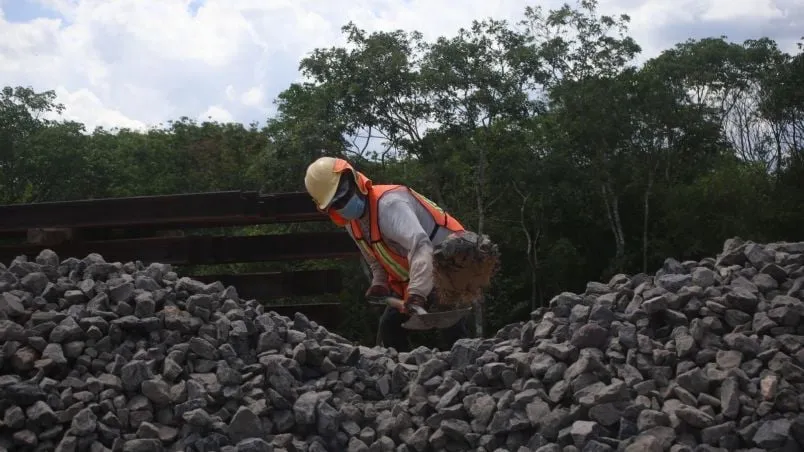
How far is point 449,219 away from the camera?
22.2 ft

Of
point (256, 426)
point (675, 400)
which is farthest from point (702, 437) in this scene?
point (256, 426)

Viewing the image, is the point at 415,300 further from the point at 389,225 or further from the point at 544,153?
the point at 544,153

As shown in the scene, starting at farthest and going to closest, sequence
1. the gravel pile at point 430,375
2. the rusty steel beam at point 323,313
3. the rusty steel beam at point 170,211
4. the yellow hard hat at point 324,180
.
A: 1. the rusty steel beam at point 323,313
2. the rusty steel beam at point 170,211
3. the yellow hard hat at point 324,180
4. the gravel pile at point 430,375

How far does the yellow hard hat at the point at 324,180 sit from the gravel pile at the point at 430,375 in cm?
90

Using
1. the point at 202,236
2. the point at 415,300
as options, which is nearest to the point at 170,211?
the point at 202,236

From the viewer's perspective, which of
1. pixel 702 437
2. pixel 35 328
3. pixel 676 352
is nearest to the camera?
pixel 702 437

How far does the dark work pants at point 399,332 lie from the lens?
269 inches

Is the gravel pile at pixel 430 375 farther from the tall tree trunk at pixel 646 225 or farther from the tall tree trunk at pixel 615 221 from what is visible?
the tall tree trunk at pixel 615 221

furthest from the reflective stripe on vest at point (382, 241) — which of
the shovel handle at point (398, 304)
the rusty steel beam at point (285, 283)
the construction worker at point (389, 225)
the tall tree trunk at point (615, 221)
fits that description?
the tall tree trunk at point (615, 221)

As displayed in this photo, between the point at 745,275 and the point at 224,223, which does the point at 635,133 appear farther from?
the point at 745,275

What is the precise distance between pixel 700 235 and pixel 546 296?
10.5 ft

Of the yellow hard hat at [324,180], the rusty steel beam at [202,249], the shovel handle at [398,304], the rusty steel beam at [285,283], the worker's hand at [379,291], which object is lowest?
the shovel handle at [398,304]

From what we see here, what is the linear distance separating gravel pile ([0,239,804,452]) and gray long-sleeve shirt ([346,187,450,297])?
0.50m

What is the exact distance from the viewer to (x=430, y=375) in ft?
19.0
